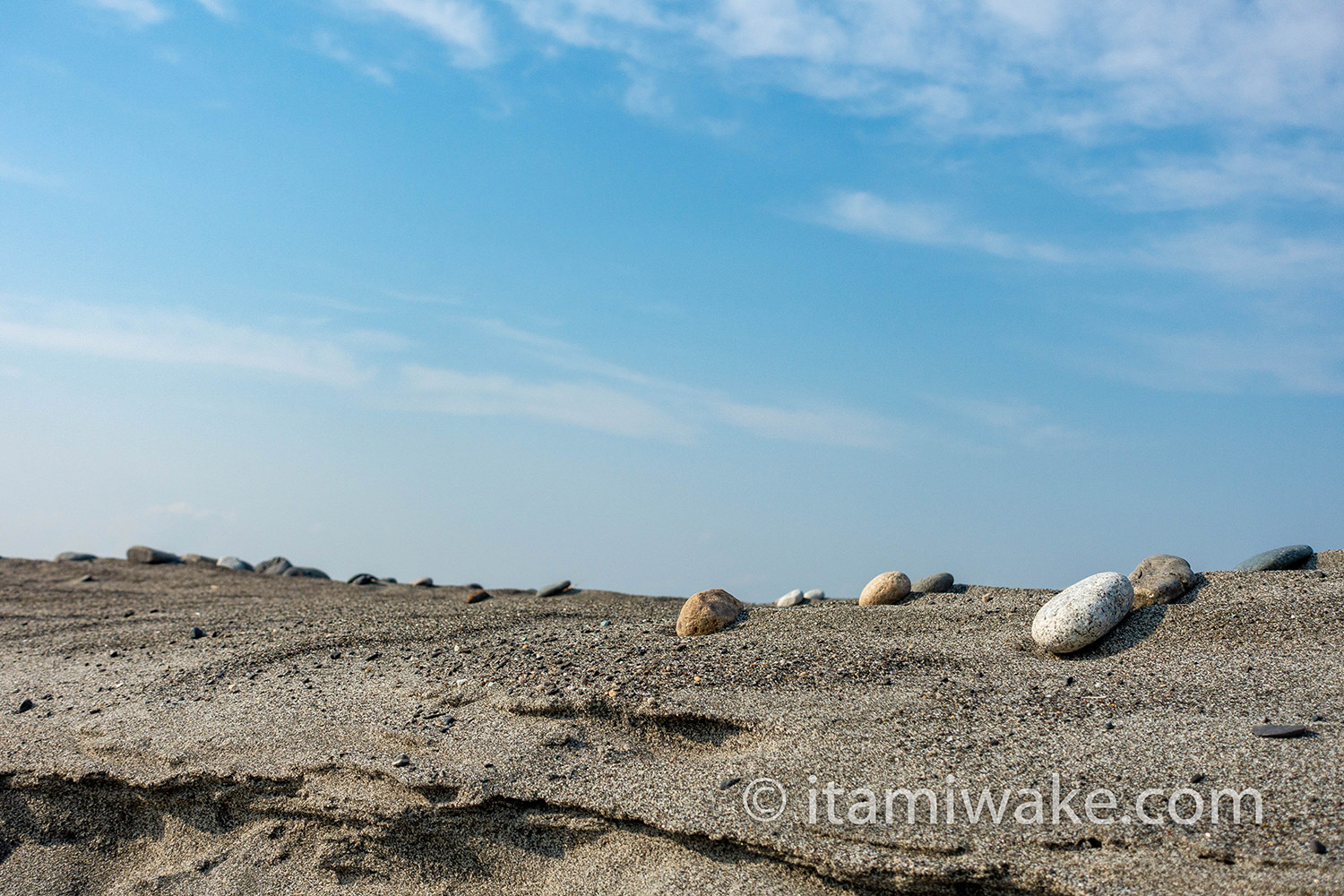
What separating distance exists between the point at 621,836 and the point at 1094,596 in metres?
2.68

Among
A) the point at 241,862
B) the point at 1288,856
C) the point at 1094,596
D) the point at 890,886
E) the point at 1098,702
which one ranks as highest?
the point at 1094,596

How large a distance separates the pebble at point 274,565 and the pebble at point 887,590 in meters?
6.93

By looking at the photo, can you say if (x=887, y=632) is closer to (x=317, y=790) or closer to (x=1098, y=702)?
(x=1098, y=702)

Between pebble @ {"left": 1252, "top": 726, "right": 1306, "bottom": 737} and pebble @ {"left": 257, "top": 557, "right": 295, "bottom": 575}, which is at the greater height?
pebble @ {"left": 257, "top": 557, "right": 295, "bottom": 575}

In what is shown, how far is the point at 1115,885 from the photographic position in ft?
9.15

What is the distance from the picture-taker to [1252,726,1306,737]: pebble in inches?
134

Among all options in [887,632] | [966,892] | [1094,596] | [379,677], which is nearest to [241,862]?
[379,677]

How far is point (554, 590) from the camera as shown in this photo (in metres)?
7.82

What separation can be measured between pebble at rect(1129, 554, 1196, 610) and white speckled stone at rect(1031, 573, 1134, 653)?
0.32m

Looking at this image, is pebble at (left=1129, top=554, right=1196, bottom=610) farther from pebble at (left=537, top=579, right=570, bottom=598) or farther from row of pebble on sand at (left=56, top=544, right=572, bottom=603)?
row of pebble on sand at (left=56, top=544, right=572, bottom=603)

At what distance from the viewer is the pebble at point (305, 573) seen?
387 inches
